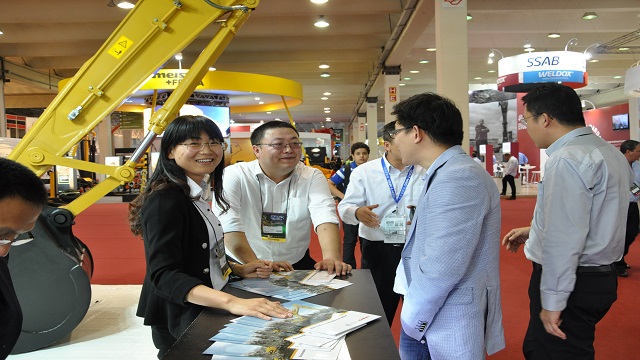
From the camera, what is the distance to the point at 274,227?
253 centimetres

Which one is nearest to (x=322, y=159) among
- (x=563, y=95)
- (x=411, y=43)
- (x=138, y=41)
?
(x=411, y=43)

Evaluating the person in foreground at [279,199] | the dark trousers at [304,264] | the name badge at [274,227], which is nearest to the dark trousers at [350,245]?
the dark trousers at [304,264]

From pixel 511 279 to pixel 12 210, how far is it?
4.97m

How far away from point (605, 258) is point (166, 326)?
1.72 meters

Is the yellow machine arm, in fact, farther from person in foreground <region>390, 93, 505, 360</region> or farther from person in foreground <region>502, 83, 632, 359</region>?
person in foreground <region>502, 83, 632, 359</region>

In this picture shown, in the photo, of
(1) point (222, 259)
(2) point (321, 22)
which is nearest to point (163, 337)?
(1) point (222, 259)

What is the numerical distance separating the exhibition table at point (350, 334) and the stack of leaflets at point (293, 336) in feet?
0.09

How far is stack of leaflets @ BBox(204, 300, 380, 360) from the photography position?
1209 mm

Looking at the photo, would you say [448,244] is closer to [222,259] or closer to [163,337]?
[222,259]

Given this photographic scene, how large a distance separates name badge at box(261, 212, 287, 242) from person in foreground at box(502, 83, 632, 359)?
3.91 feet

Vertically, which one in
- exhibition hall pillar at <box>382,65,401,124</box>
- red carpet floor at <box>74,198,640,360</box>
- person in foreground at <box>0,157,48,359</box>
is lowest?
red carpet floor at <box>74,198,640,360</box>

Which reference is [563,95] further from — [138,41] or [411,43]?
[411,43]

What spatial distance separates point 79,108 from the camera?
11.4ft

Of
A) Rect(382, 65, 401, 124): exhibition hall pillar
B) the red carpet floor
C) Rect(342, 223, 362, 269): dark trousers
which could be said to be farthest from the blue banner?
Rect(342, 223, 362, 269): dark trousers
